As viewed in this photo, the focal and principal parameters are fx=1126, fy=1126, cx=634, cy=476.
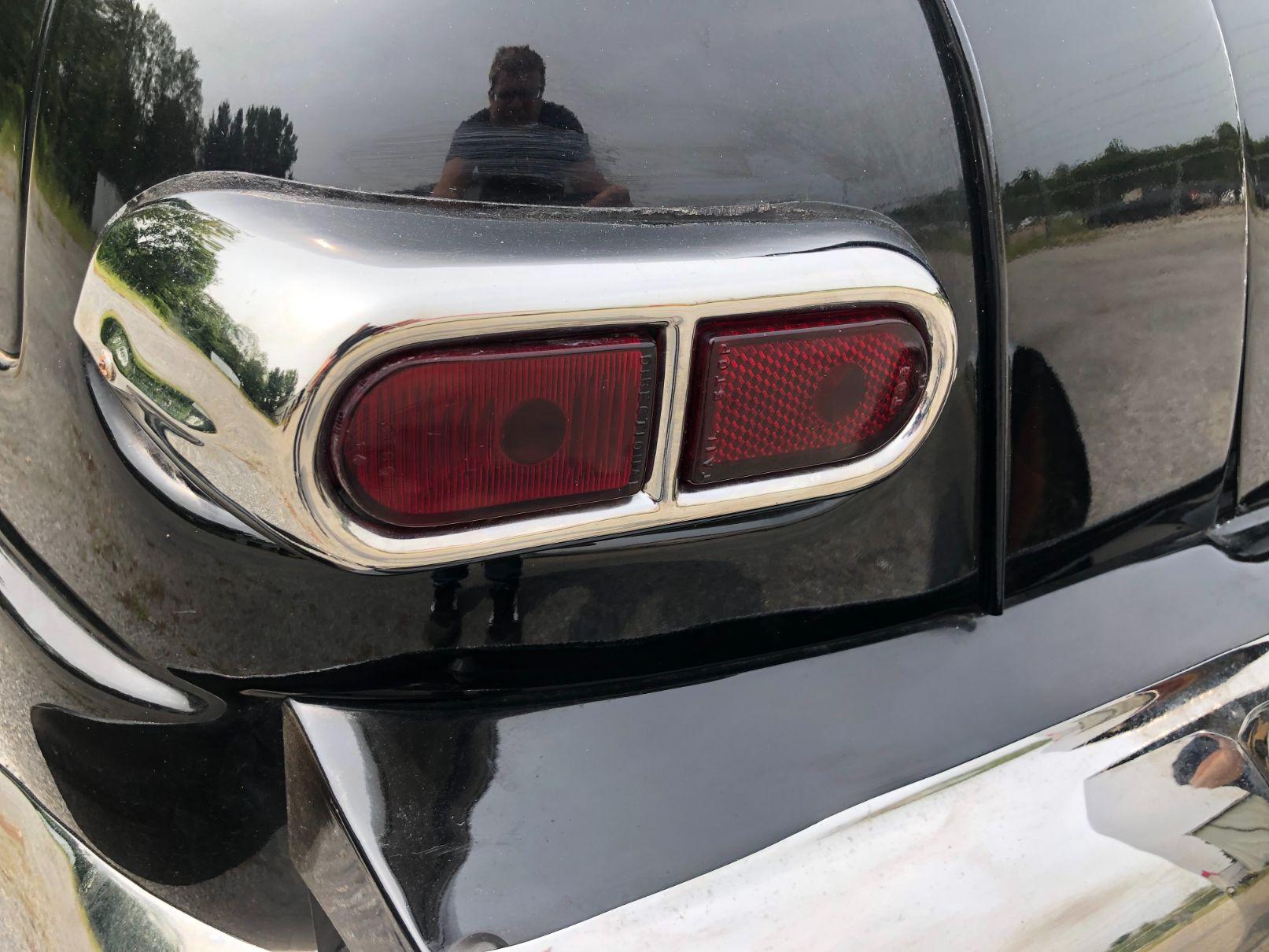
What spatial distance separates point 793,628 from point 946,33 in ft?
2.03

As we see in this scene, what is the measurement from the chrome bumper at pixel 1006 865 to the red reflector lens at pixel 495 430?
369 mm

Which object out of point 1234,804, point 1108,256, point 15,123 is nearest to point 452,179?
point 15,123

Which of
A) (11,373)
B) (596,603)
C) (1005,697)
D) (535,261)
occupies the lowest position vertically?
(1005,697)

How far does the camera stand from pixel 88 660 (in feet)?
3.77

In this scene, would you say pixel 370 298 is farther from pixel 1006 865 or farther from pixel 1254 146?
pixel 1254 146

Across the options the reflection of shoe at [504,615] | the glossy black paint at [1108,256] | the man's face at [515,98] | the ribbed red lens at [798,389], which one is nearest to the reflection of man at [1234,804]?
the glossy black paint at [1108,256]

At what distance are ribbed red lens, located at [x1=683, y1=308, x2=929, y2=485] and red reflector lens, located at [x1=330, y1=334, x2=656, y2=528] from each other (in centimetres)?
6

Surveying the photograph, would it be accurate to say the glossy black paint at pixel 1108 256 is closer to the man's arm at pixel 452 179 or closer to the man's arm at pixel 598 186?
the man's arm at pixel 598 186

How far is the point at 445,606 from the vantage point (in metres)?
1.04

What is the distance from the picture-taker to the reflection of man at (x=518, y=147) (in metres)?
0.94

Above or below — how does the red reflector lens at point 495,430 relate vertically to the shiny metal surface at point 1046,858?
above

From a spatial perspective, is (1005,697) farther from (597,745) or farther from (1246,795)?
(597,745)

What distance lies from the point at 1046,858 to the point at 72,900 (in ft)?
3.37

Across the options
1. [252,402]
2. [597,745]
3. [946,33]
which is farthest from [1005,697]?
→ [252,402]
